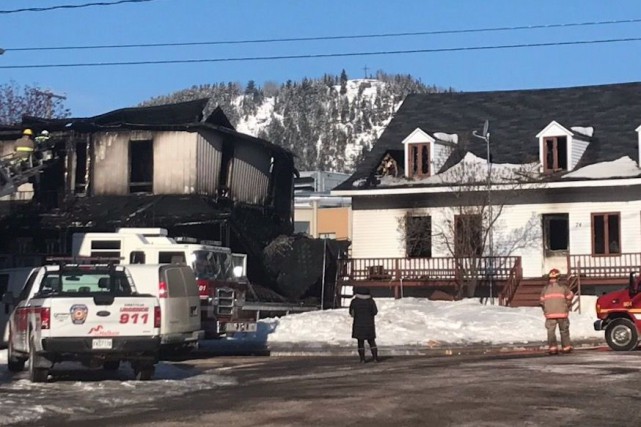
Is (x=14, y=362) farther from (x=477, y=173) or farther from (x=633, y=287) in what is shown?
(x=477, y=173)

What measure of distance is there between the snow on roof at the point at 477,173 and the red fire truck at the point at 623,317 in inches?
659

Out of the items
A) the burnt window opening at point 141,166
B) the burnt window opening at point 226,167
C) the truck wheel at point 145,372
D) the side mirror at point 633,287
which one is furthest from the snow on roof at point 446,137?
the truck wheel at point 145,372

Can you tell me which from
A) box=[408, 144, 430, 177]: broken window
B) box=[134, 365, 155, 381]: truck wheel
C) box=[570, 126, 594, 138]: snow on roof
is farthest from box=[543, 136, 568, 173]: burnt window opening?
box=[134, 365, 155, 381]: truck wheel

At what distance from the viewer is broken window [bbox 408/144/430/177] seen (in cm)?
4447

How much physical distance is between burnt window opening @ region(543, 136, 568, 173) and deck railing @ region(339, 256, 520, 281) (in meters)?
3.66

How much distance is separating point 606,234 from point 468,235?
4832 mm

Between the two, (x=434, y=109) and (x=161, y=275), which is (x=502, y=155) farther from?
(x=161, y=275)

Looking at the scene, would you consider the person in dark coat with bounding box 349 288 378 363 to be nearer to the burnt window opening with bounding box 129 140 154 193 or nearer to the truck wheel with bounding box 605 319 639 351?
the truck wheel with bounding box 605 319 639 351

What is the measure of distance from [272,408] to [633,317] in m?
13.3

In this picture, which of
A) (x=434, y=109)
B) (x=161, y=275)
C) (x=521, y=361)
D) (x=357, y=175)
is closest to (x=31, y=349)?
(x=161, y=275)

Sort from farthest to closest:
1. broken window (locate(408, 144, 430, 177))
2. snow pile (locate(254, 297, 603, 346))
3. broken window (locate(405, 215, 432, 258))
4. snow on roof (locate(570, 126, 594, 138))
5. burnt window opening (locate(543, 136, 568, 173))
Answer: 1. broken window (locate(408, 144, 430, 177))
2. broken window (locate(405, 215, 432, 258))
3. snow on roof (locate(570, 126, 594, 138))
4. burnt window opening (locate(543, 136, 568, 173))
5. snow pile (locate(254, 297, 603, 346))

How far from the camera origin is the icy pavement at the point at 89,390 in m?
14.7

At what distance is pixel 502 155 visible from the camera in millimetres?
44406

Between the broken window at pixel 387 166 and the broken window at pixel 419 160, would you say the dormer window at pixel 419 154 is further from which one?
the broken window at pixel 387 166
